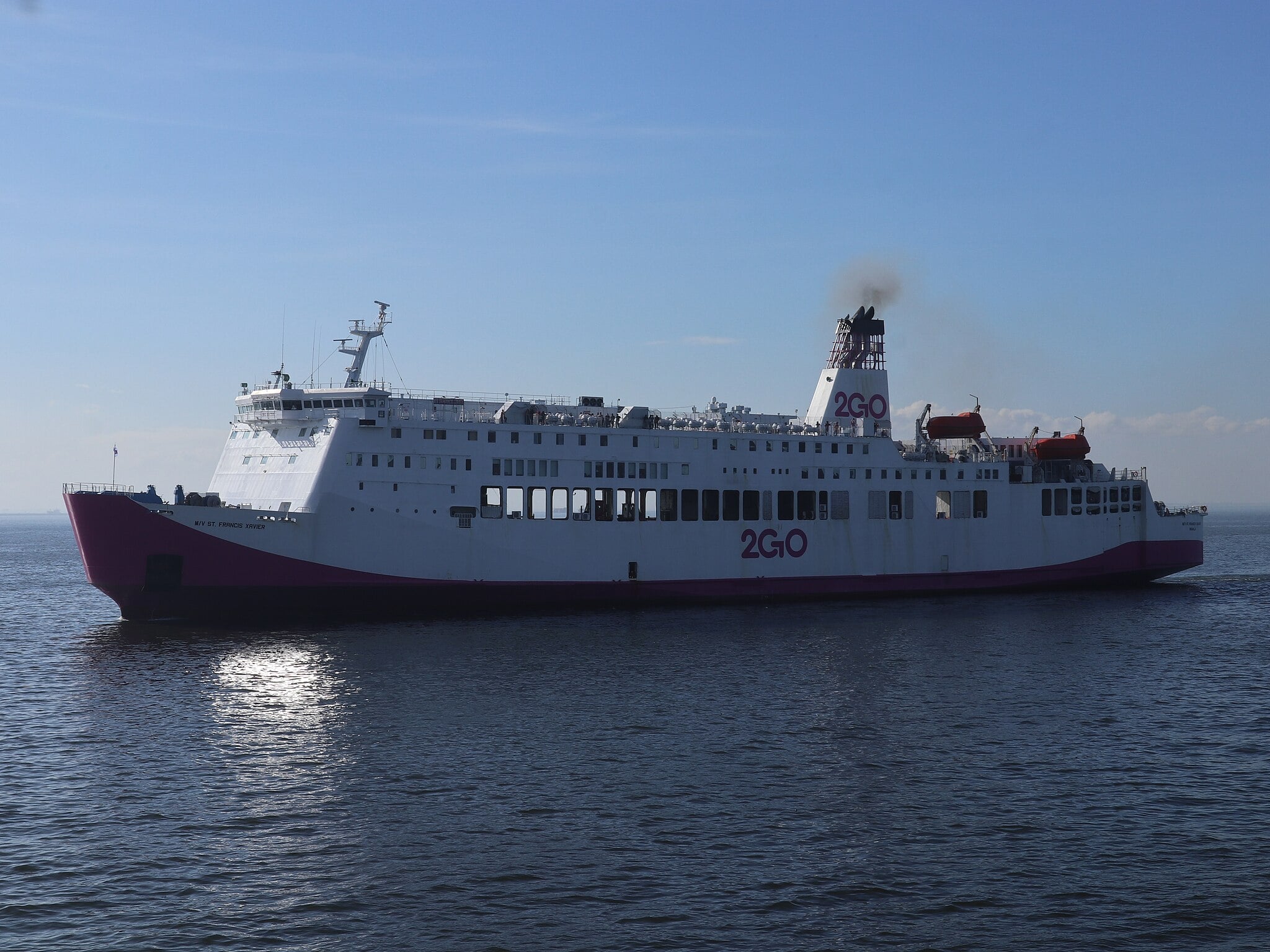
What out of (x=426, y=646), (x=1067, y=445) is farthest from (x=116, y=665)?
(x=1067, y=445)

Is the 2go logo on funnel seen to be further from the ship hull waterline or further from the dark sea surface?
the dark sea surface

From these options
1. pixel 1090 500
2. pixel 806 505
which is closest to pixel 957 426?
pixel 1090 500

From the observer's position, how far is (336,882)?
18.7m

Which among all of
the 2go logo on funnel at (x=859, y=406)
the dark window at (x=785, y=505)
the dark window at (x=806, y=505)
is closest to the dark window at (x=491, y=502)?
the dark window at (x=785, y=505)

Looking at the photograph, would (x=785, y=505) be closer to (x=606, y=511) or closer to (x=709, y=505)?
(x=709, y=505)

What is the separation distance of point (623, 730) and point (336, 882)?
36.8 feet

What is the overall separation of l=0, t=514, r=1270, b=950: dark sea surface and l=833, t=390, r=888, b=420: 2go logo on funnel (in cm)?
2280

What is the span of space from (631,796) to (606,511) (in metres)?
31.1

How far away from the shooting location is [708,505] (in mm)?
56375

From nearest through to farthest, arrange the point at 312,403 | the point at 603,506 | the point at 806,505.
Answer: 1. the point at 312,403
2. the point at 603,506
3. the point at 806,505

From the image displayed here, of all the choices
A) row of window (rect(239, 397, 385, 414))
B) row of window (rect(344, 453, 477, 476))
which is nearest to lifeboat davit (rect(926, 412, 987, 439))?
row of window (rect(344, 453, 477, 476))

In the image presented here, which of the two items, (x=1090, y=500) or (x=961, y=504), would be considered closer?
(x=961, y=504)

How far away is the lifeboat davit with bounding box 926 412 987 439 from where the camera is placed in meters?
65.2

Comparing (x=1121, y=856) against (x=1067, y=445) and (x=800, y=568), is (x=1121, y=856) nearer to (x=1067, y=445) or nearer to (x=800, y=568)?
(x=800, y=568)
